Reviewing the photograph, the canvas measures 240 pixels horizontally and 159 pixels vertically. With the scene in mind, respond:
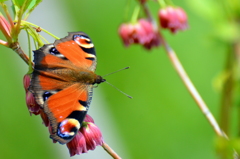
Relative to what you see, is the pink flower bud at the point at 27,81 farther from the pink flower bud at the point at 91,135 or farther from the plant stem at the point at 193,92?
the plant stem at the point at 193,92

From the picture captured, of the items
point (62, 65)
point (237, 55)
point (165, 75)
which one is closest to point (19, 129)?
point (165, 75)

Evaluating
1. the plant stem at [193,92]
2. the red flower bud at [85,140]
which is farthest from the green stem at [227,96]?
the red flower bud at [85,140]

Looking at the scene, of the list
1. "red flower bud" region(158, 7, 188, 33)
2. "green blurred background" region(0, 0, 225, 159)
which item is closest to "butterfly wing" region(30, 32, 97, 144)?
"red flower bud" region(158, 7, 188, 33)

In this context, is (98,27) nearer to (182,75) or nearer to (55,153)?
(55,153)

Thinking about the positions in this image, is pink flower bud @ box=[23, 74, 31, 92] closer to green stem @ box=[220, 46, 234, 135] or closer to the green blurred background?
green stem @ box=[220, 46, 234, 135]

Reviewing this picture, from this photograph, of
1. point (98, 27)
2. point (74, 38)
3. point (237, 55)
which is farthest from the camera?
point (98, 27)

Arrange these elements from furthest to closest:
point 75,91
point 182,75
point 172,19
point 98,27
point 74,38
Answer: point 98,27 → point 74,38 → point 75,91 → point 172,19 → point 182,75

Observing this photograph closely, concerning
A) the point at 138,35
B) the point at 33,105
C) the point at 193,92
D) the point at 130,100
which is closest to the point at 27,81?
the point at 33,105

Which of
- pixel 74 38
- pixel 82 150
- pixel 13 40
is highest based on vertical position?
pixel 13 40
